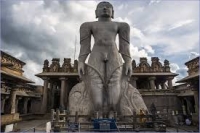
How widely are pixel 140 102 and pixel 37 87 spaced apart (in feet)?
73.3

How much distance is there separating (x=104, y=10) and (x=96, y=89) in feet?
14.8

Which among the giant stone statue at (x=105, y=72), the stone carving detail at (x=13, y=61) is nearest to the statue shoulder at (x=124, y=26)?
the giant stone statue at (x=105, y=72)

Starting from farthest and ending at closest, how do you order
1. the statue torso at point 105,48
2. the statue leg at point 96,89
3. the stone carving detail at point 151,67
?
1. the stone carving detail at point 151,67
2. the statue torso at point 105,48
3. the statue leg at point 96,89

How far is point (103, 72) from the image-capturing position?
9.69m

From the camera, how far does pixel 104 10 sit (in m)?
10.3

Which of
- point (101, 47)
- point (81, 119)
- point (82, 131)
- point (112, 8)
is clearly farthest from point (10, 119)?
point (112, 8)

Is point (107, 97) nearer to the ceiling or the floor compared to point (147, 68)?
nearer to the floor

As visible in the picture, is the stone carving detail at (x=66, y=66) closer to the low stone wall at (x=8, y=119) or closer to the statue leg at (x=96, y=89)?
the low stone wall at (x=8, y=119)

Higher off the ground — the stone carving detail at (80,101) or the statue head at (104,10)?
the statue head at (104,10)

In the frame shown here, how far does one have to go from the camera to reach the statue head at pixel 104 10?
10.3 metres

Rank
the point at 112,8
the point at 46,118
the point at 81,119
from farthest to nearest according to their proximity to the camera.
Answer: the point at 46,118, the point at 112,8, the point at 81,119

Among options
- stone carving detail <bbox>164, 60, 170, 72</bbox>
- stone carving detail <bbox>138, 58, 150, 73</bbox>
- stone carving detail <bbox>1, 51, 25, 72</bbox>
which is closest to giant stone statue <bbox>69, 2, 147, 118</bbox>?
stone carving detail <bbox>1, 51, 25, 72</bbox>

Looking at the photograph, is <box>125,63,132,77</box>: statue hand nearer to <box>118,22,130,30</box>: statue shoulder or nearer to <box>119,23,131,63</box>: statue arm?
<box>119,23,131,63</box>: statue arm

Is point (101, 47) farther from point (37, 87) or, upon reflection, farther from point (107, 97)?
point (37, 87)
